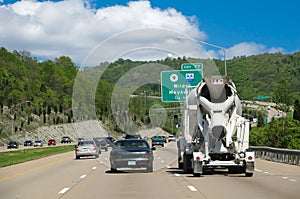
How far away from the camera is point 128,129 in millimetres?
51062

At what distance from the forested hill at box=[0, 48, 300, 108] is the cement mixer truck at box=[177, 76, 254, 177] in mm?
85282

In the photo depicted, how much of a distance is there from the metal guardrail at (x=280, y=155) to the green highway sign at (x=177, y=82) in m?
7.75

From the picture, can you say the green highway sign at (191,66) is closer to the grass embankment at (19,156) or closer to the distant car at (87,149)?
the distant car at (87,149)

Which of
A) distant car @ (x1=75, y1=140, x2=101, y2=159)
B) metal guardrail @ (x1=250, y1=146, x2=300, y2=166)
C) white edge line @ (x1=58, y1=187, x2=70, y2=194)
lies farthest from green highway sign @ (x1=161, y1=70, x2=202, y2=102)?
white edge line @ (x1=58, y1=187, x2=70, y2=194)

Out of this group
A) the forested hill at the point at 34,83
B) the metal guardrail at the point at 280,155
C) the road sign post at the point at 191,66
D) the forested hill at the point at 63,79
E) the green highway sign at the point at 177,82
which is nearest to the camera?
the metal guardrail at the point at 280,155

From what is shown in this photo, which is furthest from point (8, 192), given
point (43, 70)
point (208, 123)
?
point (43, 70)

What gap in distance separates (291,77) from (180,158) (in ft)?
535

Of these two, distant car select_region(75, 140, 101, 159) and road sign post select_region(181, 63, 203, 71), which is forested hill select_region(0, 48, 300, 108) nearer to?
road sign post select_region(181, 63, 203, 71)

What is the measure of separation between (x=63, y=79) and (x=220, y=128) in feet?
479

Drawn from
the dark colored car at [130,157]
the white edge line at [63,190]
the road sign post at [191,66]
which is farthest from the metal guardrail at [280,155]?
the white edge line at [63,190]

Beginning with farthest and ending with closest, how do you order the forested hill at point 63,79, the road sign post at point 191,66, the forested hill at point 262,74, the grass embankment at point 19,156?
1. the forested hill at point 262,74
2. the forested hill at point 63,79
3. the road sign post at point 191,66
4. the grass embankment at point 19,156

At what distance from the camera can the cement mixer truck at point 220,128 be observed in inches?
818

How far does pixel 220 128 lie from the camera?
2064cm

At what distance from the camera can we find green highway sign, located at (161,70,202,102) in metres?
42.0
